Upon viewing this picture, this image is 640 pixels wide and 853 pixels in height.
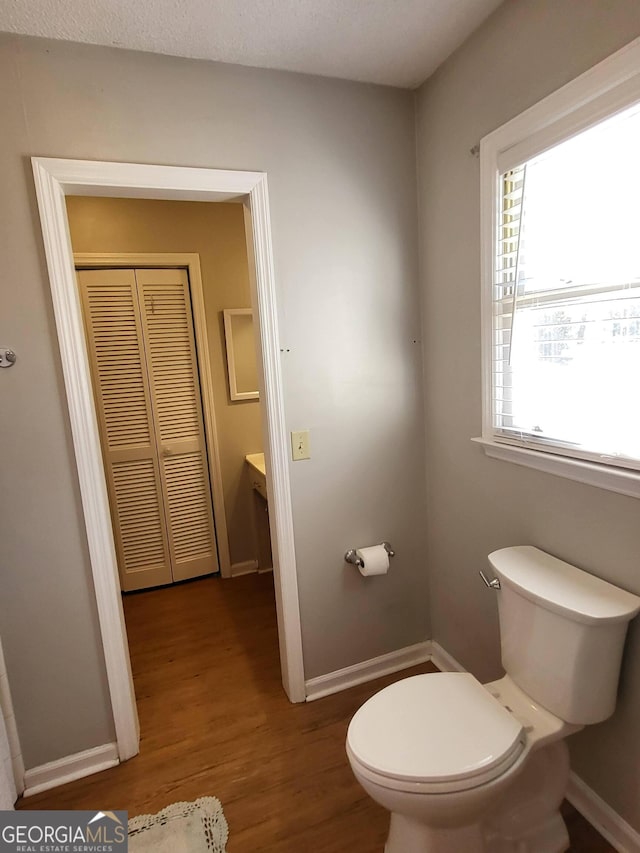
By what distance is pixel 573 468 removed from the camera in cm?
133

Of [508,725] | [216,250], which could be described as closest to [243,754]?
[508,725]

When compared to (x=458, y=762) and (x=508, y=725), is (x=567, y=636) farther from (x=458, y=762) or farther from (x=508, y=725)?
(x=458, y=762)

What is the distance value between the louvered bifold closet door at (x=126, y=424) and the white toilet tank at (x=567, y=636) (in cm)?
235

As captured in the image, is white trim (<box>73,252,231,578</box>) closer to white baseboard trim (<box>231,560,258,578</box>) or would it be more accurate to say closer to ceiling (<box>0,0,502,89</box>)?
white baseboard trim (<box>231,560,258,578</box>)

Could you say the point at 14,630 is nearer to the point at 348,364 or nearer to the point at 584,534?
the point at 348,364

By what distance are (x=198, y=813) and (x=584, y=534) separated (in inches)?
60.0

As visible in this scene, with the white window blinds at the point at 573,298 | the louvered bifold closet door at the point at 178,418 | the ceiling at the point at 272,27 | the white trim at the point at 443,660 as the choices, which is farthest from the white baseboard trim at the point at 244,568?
the ceiling at the point at 272,27

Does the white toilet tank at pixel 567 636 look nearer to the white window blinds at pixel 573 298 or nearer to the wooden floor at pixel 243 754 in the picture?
the white window blinds at pixel 573 298

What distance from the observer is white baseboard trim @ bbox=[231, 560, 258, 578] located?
3258 mm

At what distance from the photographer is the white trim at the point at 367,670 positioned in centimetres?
203

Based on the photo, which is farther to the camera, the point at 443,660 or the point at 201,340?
the point at 201,340

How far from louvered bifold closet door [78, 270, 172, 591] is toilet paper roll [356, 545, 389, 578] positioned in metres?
1.64

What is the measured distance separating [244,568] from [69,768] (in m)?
1.66

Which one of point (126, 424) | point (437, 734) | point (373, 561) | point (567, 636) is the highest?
point (126, 424)
